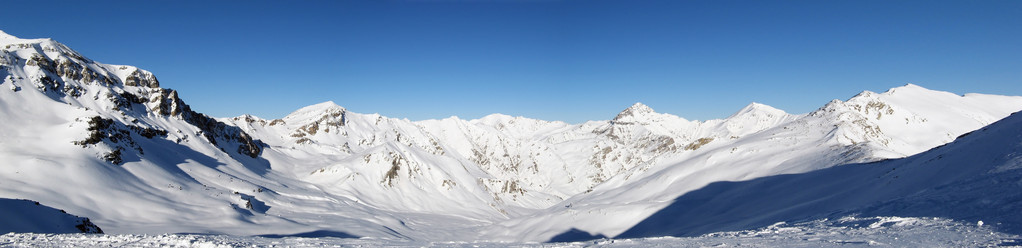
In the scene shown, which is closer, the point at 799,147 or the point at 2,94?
the point at 2,94

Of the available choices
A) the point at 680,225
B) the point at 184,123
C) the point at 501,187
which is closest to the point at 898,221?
the point at 680,225

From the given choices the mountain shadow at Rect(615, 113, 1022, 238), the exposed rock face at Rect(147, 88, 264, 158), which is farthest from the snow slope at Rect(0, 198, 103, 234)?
the exposed rock face at Rect(147, 88, 264, 158)

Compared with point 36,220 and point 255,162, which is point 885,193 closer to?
point 36,220

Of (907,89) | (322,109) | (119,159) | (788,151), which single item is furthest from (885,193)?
(322,109)

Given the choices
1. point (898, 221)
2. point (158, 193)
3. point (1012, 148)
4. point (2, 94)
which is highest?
point (2, 94)

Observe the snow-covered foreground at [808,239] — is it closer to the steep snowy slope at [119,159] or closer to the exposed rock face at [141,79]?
the steep snowy slope at [119,159]

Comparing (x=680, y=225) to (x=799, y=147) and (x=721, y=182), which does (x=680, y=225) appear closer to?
(x=721, y=182)

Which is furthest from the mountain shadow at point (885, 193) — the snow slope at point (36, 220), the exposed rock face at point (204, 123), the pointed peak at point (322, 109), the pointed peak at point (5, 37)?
the pointed peak at point (322, 109)

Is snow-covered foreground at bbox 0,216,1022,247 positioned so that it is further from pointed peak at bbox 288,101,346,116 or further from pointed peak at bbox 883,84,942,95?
pointed peak at bbox 288,101,346,116

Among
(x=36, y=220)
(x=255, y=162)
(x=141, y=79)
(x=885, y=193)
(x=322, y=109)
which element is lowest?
(x=885, y=193)
